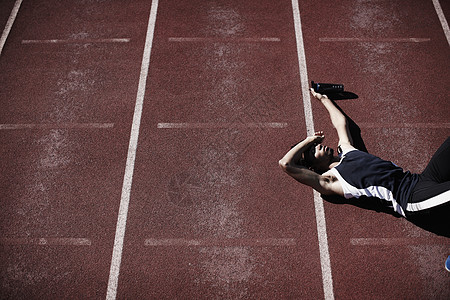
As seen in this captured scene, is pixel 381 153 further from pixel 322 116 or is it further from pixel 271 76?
pixel 271 76

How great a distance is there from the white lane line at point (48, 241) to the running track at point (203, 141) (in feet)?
0.05

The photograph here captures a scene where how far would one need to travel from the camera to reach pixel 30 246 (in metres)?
4.89

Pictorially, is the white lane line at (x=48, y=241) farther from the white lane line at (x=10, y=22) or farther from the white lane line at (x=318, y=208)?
the white lane line at (x=10, y=22)

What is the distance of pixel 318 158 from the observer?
4809 mm

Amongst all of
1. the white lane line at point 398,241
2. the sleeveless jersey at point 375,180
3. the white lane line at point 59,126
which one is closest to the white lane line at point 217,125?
the white lane line at point 59,126

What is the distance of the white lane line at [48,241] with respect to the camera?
16.1 feet

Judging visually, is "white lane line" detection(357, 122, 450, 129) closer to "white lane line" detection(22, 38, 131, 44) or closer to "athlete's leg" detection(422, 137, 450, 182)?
"athlete's leg" detection(422, 137, 450, 182)

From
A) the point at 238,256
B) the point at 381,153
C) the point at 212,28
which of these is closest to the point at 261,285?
the point at 238,256

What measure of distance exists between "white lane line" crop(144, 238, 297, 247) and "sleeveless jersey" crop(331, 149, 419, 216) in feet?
3.31

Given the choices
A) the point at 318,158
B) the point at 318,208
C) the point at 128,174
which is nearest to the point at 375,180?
the point at 318,158

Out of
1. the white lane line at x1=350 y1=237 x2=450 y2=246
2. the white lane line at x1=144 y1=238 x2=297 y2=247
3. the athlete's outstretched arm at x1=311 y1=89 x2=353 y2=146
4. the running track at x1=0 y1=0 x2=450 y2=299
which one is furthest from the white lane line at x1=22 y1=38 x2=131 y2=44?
the white lane line at x1=350 y1=237 x2=450 y2=246

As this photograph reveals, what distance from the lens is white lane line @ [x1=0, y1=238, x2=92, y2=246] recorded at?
4.89 meters

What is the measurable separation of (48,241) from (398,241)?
14.7 feet

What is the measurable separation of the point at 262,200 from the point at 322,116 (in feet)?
5.57
